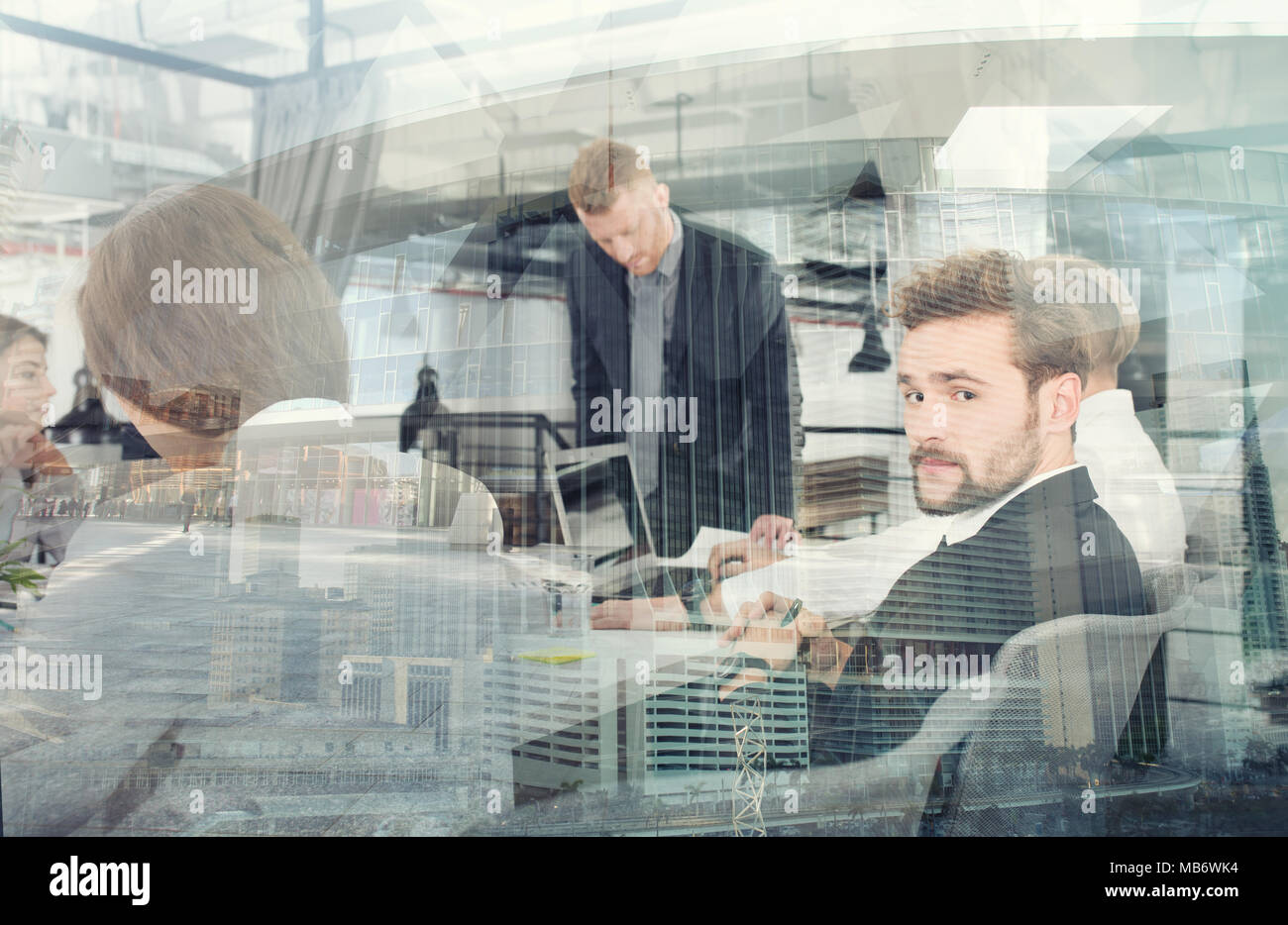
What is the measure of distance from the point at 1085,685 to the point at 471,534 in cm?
Answer: 282

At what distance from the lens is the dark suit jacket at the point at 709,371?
Answer: 2.94 meters

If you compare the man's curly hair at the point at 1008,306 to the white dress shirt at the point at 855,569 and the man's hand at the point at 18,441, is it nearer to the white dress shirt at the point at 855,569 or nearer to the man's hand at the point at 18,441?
the white dress shirt at the point at 855,569

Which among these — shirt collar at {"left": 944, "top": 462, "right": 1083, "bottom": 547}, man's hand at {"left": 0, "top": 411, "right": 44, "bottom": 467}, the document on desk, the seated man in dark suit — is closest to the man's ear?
the seated man in dark suit

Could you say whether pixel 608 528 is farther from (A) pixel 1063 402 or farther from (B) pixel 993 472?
(A) pixel 1063 402

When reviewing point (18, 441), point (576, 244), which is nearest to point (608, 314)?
point (576, 244)

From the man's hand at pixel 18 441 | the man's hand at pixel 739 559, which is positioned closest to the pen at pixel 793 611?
→ the man's hand at pixel 739 559

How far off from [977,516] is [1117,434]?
0.72 metres

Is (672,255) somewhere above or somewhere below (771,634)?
above

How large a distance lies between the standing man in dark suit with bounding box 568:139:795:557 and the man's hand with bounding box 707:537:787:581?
0.22 feet

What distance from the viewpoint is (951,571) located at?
9.51 feet

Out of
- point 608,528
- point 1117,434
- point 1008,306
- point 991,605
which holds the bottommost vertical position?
point 991,605

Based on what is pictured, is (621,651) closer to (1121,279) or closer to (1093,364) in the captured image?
(1093,364)

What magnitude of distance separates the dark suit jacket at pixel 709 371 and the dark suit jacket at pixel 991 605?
73cm
